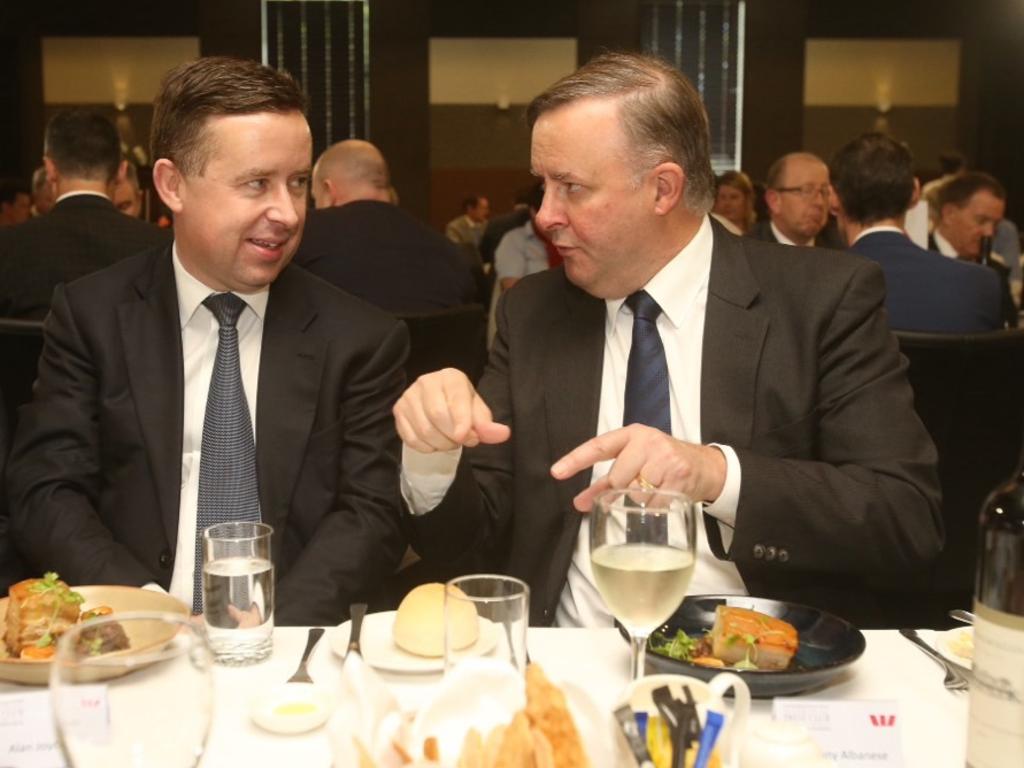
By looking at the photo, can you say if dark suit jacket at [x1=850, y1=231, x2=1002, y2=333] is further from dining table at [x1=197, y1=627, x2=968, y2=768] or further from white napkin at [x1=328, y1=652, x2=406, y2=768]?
white napkin at [x1=328, y1=652, x2=406, y2=768]

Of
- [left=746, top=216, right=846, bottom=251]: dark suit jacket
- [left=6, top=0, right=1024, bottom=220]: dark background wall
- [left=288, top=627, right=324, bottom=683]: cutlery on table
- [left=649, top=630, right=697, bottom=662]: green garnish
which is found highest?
[left=6, top=0, right=1024, bottom=220]: dark background wall

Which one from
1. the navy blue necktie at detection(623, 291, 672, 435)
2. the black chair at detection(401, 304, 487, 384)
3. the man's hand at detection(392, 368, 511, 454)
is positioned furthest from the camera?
the black chair at detection(401, 304, 487, 384)

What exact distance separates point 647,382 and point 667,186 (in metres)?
0.35

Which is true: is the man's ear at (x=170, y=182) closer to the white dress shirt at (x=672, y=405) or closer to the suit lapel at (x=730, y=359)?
the white dress shirt at (x=672, y=405)

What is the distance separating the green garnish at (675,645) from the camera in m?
1.35

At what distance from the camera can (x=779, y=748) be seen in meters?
0.97

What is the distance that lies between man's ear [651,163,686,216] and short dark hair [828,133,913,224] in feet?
7.16

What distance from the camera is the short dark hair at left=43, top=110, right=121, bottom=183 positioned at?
398 cm

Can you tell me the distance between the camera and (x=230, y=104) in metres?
2.02

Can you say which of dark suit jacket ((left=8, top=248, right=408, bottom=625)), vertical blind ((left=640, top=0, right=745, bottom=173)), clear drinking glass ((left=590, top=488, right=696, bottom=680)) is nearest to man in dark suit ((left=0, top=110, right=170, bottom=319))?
dark suit jacket ((left=8, top=248, right=408, bottom=625))

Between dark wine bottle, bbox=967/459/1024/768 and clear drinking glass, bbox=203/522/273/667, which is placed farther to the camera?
clear drinking glass, bbox=203/522/273/667

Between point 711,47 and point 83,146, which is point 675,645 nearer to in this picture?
point 83,146

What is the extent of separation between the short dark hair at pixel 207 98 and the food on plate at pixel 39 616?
930mm

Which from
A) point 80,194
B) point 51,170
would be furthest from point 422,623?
point 51,170
